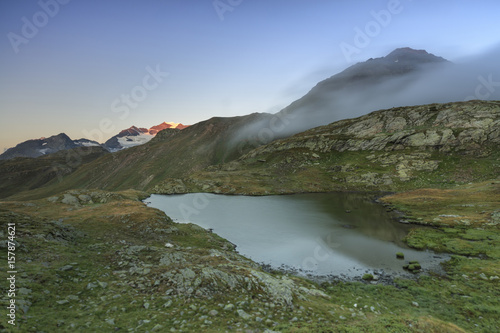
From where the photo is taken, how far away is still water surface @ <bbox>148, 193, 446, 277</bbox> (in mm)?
34594

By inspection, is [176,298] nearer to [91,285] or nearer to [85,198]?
[91,285]

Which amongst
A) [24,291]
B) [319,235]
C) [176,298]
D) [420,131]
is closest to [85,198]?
[24,291]

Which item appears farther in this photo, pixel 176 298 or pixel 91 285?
pixel 91 285

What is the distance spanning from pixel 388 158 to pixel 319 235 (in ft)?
356

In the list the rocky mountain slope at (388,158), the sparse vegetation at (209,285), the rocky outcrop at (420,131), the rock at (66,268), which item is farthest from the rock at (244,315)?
the rocky outcrop at (420,131)

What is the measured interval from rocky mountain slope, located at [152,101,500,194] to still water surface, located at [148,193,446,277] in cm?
4059

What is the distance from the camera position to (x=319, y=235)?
159ft

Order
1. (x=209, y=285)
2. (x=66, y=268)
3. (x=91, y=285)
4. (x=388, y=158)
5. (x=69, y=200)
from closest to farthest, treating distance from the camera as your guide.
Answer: (x=91, y=285)
(x=209, y=285)
(x=66, y=268)
(x=69, y=200)
(x=388, y=158)

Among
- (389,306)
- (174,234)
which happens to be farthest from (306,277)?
(174,234)

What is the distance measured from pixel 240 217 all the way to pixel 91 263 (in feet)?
163

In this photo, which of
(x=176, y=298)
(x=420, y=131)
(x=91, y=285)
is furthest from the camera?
(x=420, y=131)

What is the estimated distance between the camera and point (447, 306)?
71.3 ft

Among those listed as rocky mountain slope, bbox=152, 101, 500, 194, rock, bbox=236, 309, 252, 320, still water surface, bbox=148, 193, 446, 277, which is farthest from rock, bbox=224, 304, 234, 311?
rocky mountain slope, bbox=152, 101, 500, 194

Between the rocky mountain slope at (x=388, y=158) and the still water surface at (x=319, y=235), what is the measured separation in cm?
4059
